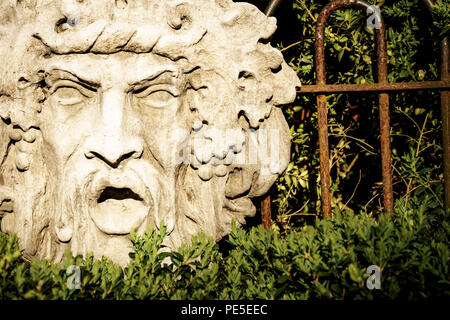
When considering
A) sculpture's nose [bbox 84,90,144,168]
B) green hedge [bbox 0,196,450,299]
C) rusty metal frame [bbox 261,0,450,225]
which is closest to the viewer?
green hedge [bbox 0,196,450,299]

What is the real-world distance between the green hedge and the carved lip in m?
0.18

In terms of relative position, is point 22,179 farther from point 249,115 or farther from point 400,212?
point 400,212

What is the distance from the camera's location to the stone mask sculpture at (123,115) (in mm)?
1882

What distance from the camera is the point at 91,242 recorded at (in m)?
1.97

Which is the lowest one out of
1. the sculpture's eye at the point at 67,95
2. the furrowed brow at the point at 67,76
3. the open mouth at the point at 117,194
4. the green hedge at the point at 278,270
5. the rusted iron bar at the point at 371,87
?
the green hedge at the point at 278,270

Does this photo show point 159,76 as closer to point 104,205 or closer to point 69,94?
point 69,94

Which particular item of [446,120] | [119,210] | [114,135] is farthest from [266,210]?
[446,120]

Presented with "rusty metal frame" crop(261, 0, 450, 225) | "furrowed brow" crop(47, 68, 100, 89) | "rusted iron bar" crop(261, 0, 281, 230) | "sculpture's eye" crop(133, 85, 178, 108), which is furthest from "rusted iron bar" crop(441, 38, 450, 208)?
"furrowed brow" crop(47, 68, 100, 89)

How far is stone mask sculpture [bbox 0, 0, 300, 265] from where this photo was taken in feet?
6.17

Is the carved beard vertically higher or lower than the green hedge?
higher

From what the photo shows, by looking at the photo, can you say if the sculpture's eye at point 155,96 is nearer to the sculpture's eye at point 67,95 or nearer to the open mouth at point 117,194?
the sculpture's eye at point 67,95

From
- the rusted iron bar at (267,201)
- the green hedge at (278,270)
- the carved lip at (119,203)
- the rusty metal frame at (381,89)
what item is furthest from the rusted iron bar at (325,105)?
the carved lip at (119,203)

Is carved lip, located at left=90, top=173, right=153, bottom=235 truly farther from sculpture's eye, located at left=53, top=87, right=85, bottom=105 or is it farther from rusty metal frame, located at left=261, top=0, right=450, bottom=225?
rusty metal frame, located at left=261, top=0, right=450, bottom=225

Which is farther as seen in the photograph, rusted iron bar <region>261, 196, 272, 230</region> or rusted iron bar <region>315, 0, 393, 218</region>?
rusted iron bar <region>261, 196, 272, 230</region>
